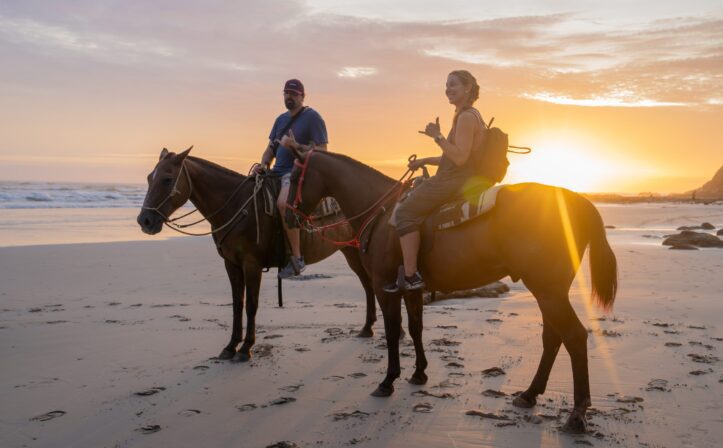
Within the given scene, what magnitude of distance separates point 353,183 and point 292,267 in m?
1.75

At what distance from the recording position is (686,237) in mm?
16672

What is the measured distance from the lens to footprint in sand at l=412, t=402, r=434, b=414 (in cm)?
490

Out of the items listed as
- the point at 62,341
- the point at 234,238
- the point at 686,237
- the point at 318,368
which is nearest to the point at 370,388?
the point at 318,368

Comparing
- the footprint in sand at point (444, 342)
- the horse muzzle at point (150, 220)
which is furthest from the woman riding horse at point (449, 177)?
the horse muzzle at point (150, 220)

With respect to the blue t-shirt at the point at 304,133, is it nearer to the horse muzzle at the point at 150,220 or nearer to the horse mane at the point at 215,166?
the horse mane at the point at 215,166

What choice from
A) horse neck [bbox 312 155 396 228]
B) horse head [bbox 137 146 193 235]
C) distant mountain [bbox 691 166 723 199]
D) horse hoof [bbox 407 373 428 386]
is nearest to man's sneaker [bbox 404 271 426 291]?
horse neck [bbox 312 155 396 228]

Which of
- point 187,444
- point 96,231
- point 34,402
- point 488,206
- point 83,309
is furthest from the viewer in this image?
point 96,231

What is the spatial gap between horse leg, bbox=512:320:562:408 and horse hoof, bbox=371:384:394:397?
1108 millimetres

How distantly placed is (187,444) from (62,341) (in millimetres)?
3634

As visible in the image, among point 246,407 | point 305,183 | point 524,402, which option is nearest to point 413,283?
point 524,402

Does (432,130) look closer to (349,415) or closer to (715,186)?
(349,415)

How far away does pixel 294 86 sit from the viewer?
7.18m

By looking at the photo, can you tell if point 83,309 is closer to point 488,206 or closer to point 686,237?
point 488,206

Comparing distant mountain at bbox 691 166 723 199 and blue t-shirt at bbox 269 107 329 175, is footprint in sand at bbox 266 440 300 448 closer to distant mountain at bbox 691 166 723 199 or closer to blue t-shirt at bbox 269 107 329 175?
blue t-shirt at bbox 269 107 329 175
